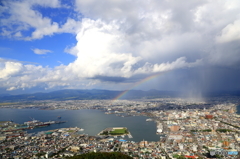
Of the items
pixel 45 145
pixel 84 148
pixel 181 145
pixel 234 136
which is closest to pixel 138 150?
pixel 181 145

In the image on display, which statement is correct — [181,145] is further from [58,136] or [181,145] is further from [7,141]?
[7,141]

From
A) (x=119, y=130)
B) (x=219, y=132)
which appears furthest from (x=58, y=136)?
(x=219, y=132)

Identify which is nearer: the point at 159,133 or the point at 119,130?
the point at 159,133

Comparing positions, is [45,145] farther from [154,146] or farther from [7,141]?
[154,146]

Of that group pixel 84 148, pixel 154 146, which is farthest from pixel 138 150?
pixel 84 148

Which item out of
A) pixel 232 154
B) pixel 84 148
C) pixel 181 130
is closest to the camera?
pixel 232 154

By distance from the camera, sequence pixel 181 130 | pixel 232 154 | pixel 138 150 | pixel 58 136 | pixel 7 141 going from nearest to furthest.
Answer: pixel 232 154, pixel 138 150, pixel 7 141, pixel 58 136, pixel 181 130

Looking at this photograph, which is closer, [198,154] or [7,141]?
[198,154]

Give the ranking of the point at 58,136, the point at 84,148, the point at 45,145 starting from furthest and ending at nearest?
the point at 58,136 < the point at 45,145 < the point at 84,148

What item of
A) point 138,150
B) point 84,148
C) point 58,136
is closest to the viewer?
point 138,150
